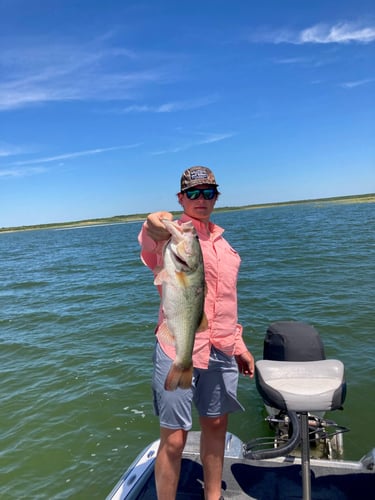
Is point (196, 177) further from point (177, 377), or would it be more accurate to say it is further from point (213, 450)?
point (213, 450)

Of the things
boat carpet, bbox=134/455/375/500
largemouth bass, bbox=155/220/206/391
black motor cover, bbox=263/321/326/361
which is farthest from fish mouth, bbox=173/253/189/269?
black motor cover, bbox=263/321/326/361

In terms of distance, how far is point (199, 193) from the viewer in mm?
3031

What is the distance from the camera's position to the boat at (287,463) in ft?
9.54

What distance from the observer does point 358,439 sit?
5840 mm

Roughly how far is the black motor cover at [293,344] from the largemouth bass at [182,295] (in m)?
2.41

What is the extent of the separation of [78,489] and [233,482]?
8.65ft

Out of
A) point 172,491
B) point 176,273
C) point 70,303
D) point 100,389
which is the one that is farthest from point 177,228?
point 70,303

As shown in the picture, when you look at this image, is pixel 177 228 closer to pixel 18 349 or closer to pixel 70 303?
pixel 18 349

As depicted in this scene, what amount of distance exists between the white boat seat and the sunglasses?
61.8 inches

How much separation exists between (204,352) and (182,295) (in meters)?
0.62

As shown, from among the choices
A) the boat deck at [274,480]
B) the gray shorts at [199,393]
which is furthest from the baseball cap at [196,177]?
the boat deck at [274,480]

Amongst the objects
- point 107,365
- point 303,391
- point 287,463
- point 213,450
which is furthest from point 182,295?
point 107,365

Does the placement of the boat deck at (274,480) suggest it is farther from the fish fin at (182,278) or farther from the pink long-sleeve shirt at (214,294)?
the fish fin at (182,278)

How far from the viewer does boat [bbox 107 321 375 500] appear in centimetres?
291
